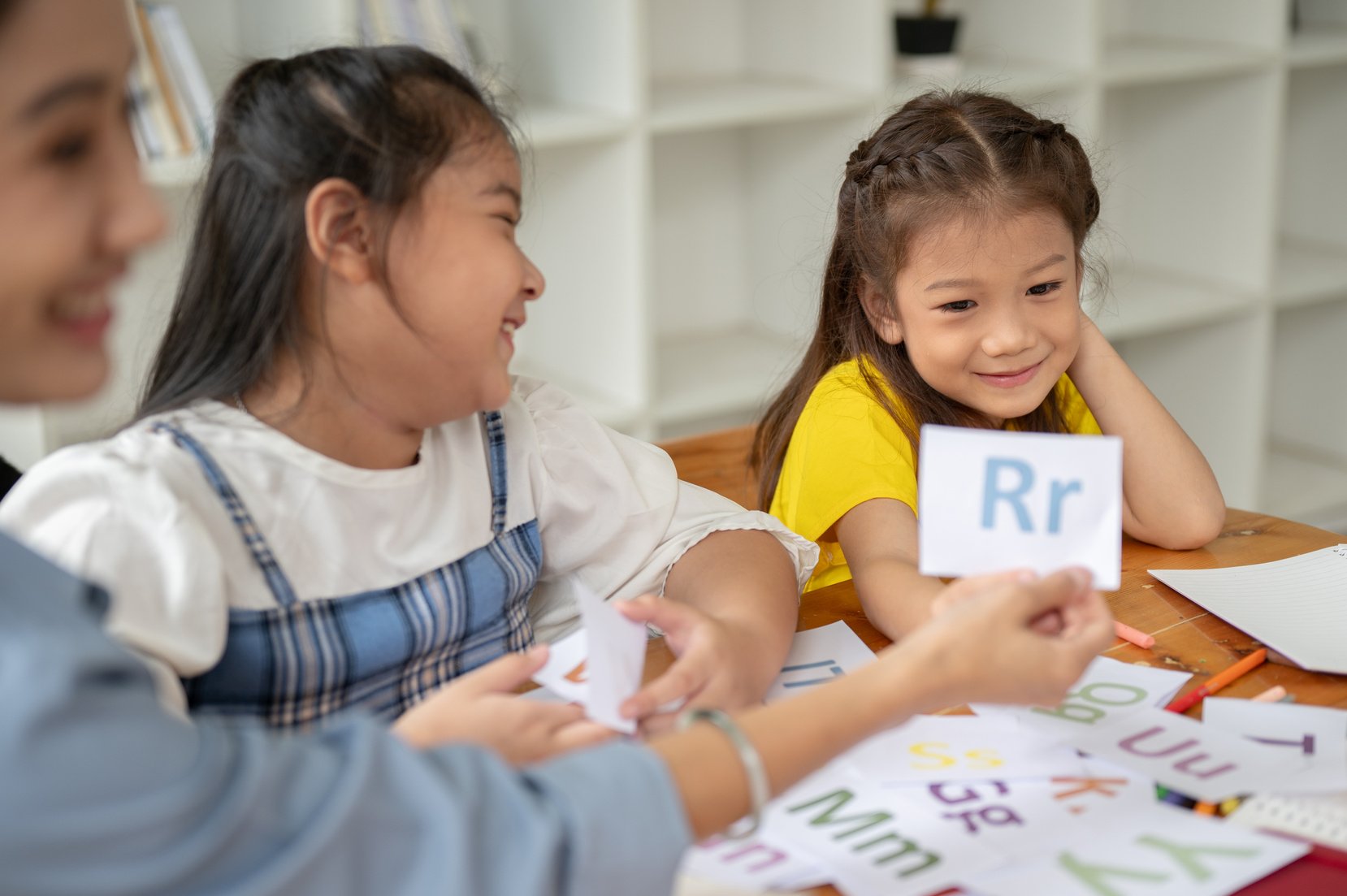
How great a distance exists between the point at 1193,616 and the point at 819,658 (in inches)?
13.7

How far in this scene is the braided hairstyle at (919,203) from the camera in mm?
1479

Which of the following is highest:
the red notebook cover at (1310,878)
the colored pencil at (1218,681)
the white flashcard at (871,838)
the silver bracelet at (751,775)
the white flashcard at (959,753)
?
the silver bracelet at (751,775)

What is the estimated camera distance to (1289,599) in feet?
4.10

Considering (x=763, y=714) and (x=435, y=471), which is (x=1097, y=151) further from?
(x=763, y=714)

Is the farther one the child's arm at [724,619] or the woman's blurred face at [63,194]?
the child's arm at [724,619]

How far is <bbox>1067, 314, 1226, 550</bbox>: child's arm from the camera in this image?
4.69 feet

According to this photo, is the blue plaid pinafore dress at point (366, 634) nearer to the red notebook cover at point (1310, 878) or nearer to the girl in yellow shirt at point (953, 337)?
the girl in yellow shirt at point (953, 337)

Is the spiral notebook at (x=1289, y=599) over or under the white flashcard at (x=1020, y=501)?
under

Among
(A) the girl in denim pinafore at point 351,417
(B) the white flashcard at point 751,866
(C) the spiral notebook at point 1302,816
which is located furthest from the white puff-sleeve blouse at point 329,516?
(C) the spiral notebook at point 1302,816

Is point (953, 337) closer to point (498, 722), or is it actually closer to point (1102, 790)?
point (1102, 790)

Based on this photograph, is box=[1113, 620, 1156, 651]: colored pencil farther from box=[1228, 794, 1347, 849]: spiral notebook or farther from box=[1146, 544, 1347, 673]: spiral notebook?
box=[1228, 794, 1347, 849]: spiral notebook

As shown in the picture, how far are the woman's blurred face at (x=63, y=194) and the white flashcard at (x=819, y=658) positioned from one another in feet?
1.96

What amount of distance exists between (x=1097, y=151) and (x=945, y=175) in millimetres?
1691

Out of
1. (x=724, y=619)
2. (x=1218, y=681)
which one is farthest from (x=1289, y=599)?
(x=724, y=619)
